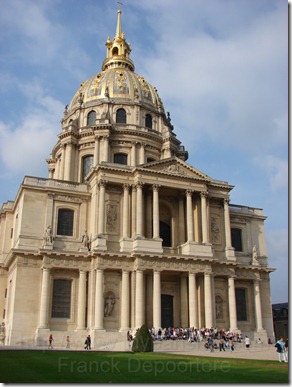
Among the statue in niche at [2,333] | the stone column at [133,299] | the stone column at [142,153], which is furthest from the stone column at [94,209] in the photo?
the stone column at [142,153]

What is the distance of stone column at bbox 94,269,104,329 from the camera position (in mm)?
38031

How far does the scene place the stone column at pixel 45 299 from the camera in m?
38.3

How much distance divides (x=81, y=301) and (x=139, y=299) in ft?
17.4

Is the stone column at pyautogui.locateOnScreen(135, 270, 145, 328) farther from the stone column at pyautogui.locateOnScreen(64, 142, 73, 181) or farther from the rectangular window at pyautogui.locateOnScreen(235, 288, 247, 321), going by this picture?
the stone column at pyautogui.locateOnScreen(64, 142, 73, 181)

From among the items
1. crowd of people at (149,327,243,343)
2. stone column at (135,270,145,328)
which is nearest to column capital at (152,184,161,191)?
stone column at (135,270,145,328)

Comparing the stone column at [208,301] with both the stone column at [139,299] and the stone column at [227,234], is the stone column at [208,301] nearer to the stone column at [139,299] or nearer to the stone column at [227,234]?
the stone column at [227,234]

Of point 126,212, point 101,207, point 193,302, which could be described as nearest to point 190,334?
point 193,302

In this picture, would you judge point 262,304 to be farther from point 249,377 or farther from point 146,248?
point 249,377

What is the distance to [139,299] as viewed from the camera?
38844 millimetres

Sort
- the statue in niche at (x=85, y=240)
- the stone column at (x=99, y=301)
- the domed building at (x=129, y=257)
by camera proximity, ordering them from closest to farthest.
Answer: the stone column at (x=99, y=301)
the domed building at (x=129, y=257)
the statue in niche at (x=85, y=240)

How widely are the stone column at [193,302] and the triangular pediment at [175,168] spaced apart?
9.92 m

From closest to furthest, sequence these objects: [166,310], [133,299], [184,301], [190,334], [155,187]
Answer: [190,334]
[133,299]
[184,301]
[166,310]
[155,187]

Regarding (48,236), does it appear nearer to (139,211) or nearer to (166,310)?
(139,211)

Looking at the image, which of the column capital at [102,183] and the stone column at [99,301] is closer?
the stone column at [99,301]
